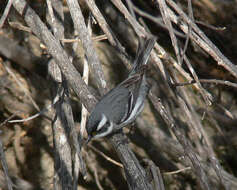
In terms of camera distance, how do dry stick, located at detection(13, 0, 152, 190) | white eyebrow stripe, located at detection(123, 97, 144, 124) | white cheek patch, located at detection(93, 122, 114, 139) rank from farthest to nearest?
white eyebrow stripe, located at detection(123, 97, 144, 124)
white cheek patch, located at detection(93, 122, 114, 139)
dry stick, located at detection(13, 0, 152, 190)

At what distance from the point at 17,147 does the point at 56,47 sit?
6.76ft

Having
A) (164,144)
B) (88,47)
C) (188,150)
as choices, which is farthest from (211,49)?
(164,144)

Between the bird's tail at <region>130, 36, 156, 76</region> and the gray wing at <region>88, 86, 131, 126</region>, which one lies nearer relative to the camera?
the gray wing at <region>88, 86, 131, 126</region>

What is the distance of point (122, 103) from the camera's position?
3.43m

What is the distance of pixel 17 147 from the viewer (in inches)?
173

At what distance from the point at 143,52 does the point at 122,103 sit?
0.53 metres

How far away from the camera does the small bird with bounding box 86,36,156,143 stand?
2973 millimetres

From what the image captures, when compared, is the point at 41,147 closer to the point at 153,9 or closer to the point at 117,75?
the point at 117,75

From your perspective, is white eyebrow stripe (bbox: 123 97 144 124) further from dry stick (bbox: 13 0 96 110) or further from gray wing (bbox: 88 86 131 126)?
dry stick (bbox: 13 0 96 110)

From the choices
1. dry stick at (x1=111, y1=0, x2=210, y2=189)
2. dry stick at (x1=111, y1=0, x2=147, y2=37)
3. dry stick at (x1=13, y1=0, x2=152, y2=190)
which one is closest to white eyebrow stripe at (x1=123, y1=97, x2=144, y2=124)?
dry stick at (x1=13, y1=0, x2=152, y2=190)

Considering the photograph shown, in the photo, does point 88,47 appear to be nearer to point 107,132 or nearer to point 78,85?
point 78,85

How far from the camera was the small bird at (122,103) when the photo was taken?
9.75 ft

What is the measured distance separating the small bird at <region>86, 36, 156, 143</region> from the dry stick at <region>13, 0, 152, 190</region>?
11 cm

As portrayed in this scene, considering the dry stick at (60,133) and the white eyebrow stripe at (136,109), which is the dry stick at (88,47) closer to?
the dry stick at (60,133)
